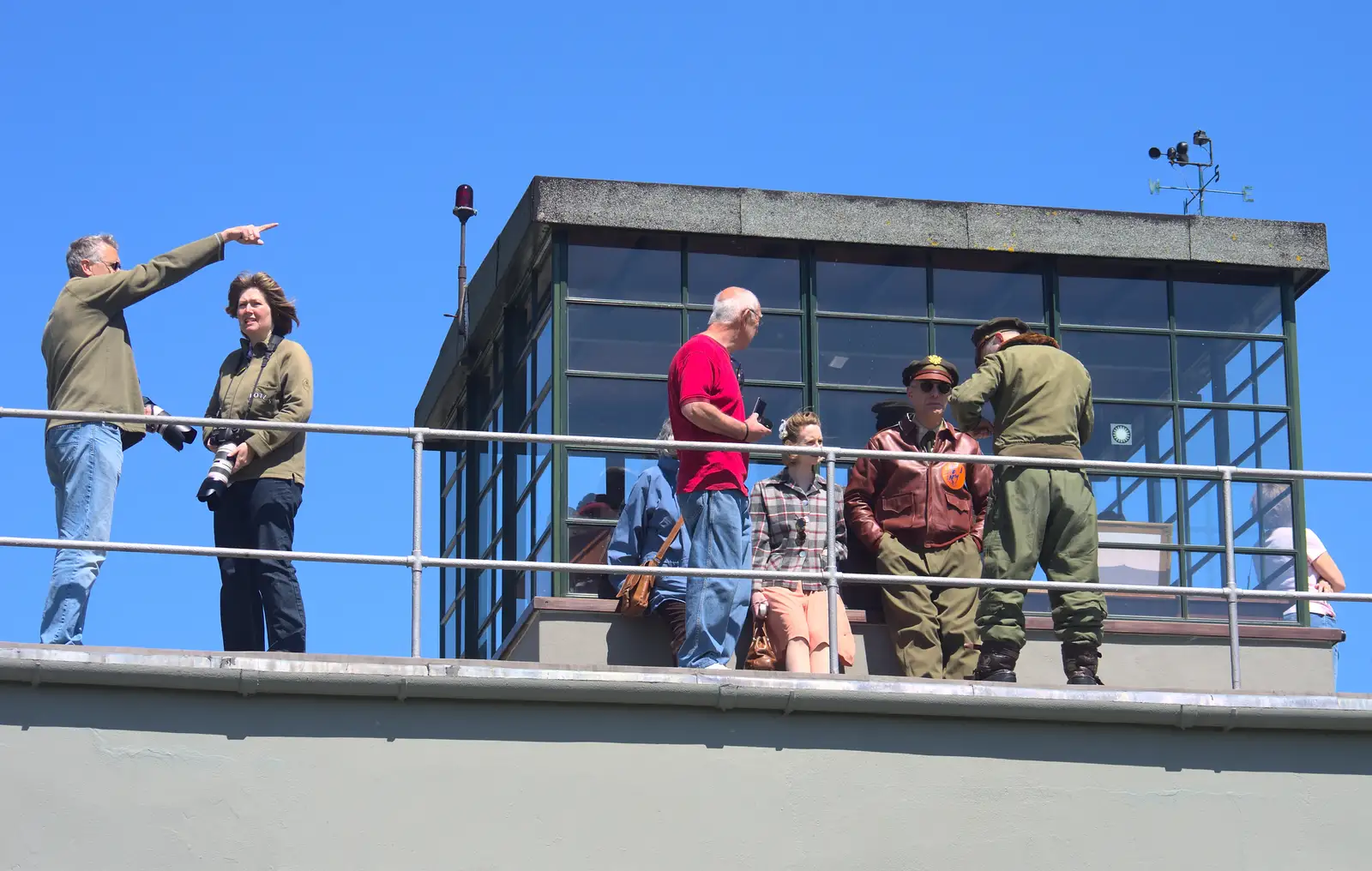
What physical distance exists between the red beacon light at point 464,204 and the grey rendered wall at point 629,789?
311 inches

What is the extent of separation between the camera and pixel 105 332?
10.2 metres

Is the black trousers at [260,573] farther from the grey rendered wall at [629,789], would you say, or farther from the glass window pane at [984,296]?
the glass window pane at [984,296]

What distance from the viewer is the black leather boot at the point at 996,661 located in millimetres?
10109

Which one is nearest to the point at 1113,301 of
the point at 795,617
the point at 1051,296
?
the point at 1051,296

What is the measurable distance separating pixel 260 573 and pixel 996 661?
335 cm

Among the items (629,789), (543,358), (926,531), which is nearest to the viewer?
(629,789)

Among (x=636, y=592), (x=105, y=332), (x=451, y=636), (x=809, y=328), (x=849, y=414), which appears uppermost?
(x=809, y=328)

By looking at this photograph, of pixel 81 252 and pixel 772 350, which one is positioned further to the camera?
pixel 772 350

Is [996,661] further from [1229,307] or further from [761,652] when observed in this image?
[1229,307]

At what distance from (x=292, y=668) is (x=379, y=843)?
816mm

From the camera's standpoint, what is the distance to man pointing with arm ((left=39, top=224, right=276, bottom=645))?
9.86 m

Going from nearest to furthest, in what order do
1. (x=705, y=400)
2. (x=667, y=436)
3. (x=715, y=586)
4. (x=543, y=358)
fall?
(x=715, y=586) < (x=705, y=400) < (x=667, y=436) < (x=543, y=358)

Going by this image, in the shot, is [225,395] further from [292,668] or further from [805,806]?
[805,806]

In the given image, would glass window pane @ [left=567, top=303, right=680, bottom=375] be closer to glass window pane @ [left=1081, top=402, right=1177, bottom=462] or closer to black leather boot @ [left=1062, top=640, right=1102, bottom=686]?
glass window pane @ [left=1081, top=402, right=1177, bottom=462]
